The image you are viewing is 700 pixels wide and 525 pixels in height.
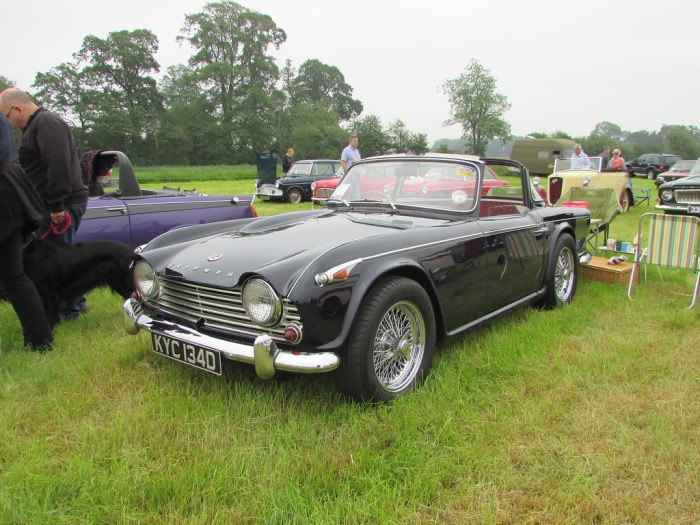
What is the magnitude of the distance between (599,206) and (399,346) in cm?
552

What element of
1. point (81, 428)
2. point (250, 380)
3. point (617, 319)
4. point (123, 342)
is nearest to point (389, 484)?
point (250, 380)

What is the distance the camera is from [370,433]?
2316 mm

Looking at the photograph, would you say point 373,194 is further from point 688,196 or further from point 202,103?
point 202,103

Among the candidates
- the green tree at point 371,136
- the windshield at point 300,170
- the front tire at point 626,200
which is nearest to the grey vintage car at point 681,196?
the front tire at point 626,200

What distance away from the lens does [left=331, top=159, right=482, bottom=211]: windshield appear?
353 cm

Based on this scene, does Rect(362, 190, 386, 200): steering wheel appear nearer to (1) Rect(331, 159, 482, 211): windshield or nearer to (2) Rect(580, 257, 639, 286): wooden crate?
(1) Rect(331, 159, 482, 211): windshield

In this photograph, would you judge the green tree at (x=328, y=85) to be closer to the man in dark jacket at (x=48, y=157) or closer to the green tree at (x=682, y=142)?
the green tree at (x=682, y=142)

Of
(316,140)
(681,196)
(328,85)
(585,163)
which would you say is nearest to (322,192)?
(585,163)

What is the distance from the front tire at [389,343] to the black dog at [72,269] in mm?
2037

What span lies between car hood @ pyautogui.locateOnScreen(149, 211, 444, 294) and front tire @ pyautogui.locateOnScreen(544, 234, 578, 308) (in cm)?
→ 148

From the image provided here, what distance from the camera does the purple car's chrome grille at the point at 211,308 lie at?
235 cm

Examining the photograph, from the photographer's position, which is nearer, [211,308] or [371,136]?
[211,308]

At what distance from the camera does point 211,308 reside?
261cm

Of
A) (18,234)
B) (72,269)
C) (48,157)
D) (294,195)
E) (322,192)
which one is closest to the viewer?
(18,234)
